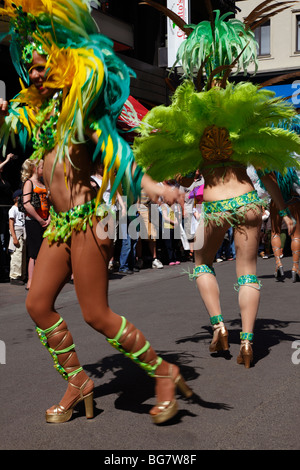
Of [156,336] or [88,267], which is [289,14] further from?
[88,267]

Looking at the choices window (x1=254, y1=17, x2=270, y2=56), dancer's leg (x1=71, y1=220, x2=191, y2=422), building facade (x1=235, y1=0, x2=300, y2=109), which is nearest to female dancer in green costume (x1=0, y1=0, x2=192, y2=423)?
dancer's leg (x1=71, y1=220, x2=191, y2=422)

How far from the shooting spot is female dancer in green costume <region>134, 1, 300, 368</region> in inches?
167

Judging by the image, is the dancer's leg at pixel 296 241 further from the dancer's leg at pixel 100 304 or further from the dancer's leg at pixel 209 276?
the dancer's leg at pixel 100 304

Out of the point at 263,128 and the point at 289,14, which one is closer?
the point at 263,128

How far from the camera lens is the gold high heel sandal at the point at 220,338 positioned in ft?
14.9

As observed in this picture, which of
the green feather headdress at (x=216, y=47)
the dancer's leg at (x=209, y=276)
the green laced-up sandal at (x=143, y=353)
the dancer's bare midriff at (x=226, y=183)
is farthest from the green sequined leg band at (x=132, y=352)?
the green feather headdress at (x=216, y=47)

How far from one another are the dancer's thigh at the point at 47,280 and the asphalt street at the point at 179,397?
0.61 m

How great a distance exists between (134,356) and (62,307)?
4371 mm

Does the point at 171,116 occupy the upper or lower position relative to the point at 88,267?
upper

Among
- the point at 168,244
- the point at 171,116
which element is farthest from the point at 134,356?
the point at 168,244

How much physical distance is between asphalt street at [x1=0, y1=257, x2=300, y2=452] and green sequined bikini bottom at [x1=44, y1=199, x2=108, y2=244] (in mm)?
990

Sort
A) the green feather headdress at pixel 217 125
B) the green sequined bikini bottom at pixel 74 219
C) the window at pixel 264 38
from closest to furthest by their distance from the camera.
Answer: the green sequined bikini bottom at pixel 74 219
the green feather headdress at pixel 217 125
the window at pixel 264 38

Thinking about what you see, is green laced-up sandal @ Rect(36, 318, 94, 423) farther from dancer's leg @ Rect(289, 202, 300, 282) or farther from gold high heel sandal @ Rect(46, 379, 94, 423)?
dancer's leg @ Rect(289, 202, 300, 282)

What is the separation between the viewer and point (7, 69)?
12.7 m
